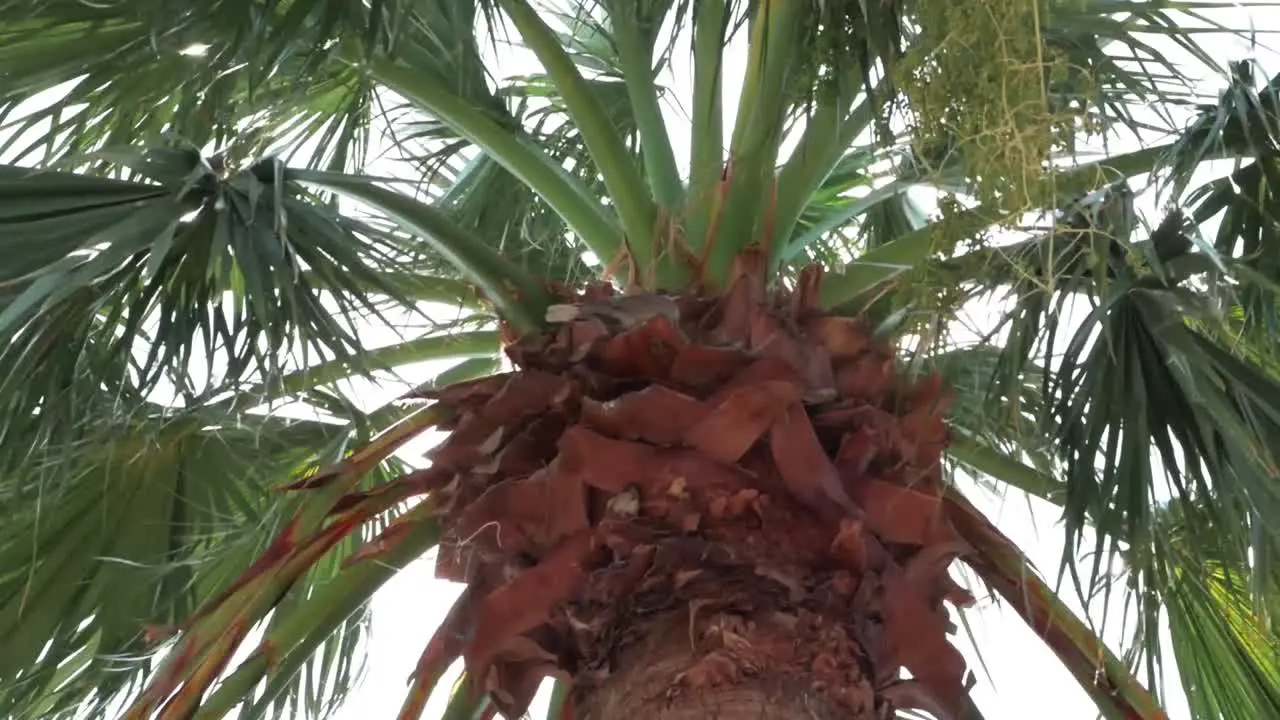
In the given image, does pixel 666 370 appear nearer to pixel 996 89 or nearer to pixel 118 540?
pixel 996 89

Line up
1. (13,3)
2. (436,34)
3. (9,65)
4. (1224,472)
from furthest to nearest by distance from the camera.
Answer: (436,34), (9,65), (13,3), (1224,472)

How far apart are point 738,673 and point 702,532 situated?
0.52 ft

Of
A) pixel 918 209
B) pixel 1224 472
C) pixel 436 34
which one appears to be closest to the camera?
pixel 1224 472

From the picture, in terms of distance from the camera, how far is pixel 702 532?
4.52 feet

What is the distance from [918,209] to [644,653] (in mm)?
1512

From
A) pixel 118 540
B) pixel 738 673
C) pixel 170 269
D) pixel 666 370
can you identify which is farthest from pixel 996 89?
pixel 118 540

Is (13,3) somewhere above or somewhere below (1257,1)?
above

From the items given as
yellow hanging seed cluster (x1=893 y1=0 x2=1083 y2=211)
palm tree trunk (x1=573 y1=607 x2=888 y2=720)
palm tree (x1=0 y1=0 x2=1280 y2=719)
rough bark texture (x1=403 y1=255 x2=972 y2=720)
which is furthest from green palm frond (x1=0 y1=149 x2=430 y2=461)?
yellow hanging seed cluster (x1=893 y1=0 x2=1083 y2=211)

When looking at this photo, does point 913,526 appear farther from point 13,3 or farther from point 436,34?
point 13,3

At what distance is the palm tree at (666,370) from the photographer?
4.49 ft

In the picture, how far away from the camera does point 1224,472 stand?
1.56m

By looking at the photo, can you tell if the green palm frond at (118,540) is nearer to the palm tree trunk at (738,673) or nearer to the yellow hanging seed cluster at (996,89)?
the palm tree trunk at (738,673)

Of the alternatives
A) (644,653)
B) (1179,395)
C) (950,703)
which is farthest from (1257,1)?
(644,653)

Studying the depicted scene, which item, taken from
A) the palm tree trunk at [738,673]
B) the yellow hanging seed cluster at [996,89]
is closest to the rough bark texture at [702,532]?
the palm tree trunk at [738,673]
